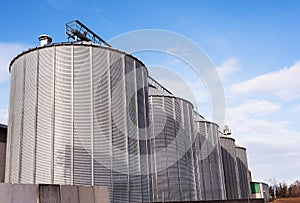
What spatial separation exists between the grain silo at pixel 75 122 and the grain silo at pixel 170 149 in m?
6.73

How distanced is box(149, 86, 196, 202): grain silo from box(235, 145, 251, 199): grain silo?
22269 mm

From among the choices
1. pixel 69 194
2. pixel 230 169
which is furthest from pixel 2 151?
pixel 230 169

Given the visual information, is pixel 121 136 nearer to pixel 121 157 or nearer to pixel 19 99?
pixel 121 157

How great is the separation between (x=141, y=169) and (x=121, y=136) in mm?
2534

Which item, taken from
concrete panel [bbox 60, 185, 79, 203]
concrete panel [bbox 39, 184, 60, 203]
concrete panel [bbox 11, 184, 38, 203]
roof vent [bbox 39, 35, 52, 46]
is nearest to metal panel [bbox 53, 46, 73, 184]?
roof vent [bbox 39, 35, 52, 46]

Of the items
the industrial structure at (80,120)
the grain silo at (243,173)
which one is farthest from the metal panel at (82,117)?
the grain silo at (243,173)

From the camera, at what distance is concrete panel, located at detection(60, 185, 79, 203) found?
8.48 meters

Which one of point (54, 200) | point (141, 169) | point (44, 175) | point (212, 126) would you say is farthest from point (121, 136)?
point (212, 126)

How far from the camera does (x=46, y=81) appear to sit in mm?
18031

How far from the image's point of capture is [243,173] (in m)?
53.9

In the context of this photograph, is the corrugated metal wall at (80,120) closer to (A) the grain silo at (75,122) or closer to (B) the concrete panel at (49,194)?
(A) the grain silo at (75,122)

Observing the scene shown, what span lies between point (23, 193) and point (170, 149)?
21018 millimetres

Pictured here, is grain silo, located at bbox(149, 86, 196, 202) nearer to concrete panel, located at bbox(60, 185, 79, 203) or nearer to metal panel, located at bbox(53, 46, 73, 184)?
metal panel, located at bbox(53, 46, 73, 184)

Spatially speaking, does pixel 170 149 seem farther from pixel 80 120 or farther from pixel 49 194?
pixel 49 194
